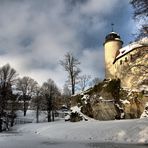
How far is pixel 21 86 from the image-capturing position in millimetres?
74500

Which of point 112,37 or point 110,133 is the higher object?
point 112,37

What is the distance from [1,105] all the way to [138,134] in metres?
27.5

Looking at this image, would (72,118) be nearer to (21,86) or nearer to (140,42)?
(140,42)

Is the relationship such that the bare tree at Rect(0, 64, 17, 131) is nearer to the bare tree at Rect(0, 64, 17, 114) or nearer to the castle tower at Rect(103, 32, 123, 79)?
the bare tree at Rect(0, 64, 17, 114)

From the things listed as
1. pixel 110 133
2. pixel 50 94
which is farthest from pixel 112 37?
pixel 110 133

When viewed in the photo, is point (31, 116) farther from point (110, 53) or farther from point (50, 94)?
point (110, 53)

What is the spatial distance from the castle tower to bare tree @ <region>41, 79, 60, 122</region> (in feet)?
41.1

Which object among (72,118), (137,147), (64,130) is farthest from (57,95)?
(137,147)

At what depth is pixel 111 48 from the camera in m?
60.6

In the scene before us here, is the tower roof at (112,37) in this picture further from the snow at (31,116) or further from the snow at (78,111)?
the snow at (78,111)

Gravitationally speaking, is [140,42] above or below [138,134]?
above

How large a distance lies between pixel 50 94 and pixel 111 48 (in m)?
16.1

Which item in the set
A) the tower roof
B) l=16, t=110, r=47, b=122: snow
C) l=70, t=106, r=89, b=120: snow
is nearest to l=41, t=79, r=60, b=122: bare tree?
l=16, t=110, r=47, b=122: snow

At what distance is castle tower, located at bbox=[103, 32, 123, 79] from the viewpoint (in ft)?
Result: 196
